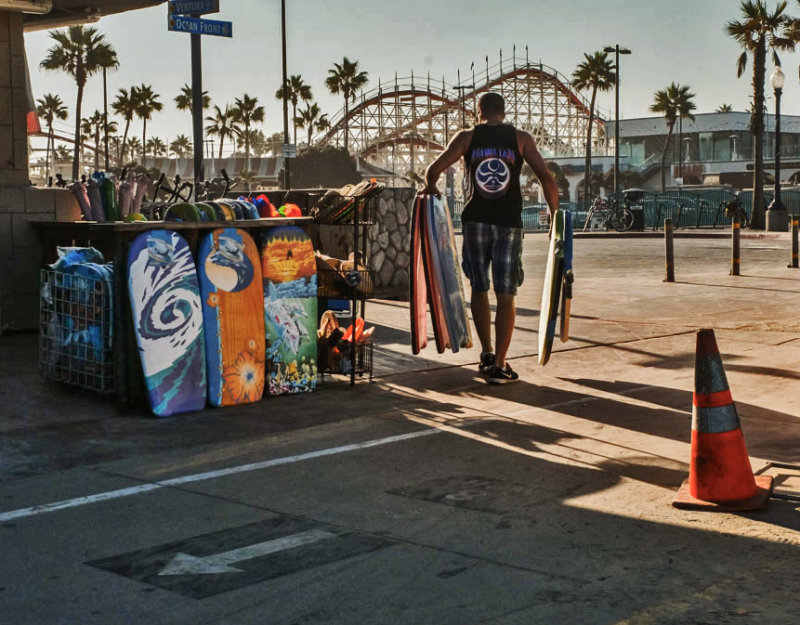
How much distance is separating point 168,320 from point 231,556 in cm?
287

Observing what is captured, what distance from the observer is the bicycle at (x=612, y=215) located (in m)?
40.9

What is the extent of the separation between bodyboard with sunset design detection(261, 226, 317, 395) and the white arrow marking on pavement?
9.95 feet

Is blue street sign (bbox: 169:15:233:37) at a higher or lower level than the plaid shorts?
higher

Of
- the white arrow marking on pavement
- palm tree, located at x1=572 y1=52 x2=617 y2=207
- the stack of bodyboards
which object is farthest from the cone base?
palm tree, located at x1=572 y1=52 x2=617 y2=207

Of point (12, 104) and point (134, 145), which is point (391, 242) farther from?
point (134, 145)

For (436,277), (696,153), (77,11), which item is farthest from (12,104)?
(696,153)

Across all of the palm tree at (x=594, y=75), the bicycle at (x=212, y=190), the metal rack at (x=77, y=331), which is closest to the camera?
the metal rack at (x=77, y=331)

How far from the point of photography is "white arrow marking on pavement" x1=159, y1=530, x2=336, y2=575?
13.4 ft

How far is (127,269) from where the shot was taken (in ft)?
22.3

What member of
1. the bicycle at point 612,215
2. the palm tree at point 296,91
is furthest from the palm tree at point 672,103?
the bicycle at point 612,215

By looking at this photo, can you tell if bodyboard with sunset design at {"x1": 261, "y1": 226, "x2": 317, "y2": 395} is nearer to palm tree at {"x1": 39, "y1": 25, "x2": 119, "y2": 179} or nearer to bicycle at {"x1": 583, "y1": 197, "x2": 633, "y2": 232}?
bicycle at {"x1": 583, "y1": 197, "x2": 633, "y2": 232}

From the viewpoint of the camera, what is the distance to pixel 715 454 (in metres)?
5.02

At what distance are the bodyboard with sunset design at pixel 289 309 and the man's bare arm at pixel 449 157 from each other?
107 centimetres

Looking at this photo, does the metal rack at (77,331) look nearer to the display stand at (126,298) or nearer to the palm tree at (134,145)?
the display stand at (126,298)
